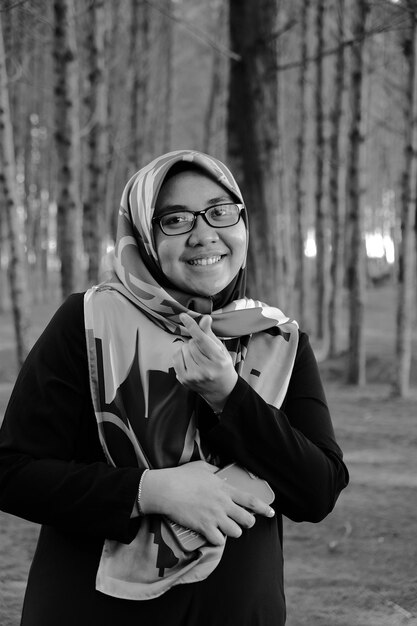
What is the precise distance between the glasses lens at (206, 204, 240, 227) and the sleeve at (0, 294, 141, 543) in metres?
0.36

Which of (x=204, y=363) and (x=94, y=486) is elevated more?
(x=204, y=363)

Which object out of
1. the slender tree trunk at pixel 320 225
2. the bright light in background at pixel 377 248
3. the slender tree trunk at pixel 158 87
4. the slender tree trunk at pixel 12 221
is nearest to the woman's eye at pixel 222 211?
the slender tree trunk at pixel 12 221

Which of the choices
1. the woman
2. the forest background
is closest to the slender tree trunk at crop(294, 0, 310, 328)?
the forest background

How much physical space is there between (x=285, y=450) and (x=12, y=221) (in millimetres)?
8152

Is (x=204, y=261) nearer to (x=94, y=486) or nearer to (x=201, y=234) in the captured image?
(x=201, y=234)

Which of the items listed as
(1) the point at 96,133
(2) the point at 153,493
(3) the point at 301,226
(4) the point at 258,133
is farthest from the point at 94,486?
(3) the point at 301,226

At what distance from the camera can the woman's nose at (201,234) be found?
6.14 ft

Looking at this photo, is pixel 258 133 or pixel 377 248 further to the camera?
pixel 377 248

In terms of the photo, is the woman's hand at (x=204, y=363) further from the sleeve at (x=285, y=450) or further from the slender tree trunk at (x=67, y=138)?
the slender tree trunk at (x=67, y=138)

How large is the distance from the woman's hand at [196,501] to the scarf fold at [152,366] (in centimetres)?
5

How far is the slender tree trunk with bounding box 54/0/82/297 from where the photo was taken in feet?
27.9

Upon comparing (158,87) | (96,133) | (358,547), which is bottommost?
(358,547)

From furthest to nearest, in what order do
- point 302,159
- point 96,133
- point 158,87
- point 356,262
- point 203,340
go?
1. point 158,87
2. point 302,159
3. point 96,133
4. point 356,262
5. point 203,340

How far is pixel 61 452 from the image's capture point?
175cm
